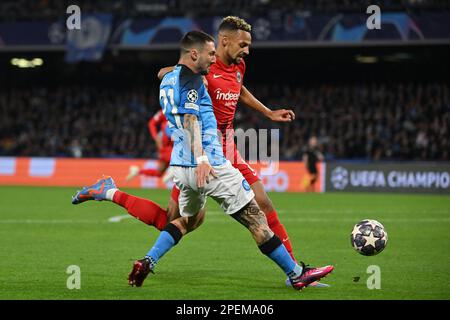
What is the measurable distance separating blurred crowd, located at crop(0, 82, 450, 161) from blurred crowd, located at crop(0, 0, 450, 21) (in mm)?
4406

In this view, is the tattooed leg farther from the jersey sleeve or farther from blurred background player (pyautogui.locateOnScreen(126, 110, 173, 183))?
blurred background player (pyautogui.locateOnScreen(126, 110, 173, 183))

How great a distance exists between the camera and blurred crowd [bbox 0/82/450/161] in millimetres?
28547

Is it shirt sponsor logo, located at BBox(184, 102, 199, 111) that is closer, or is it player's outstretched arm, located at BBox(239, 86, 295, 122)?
shirt sponsor logo, located at BBox(184, 102, 199, 111)

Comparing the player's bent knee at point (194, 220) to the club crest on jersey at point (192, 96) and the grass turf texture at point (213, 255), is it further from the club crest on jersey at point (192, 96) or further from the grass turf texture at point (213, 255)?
the club crest on jersey at point (192, 96)

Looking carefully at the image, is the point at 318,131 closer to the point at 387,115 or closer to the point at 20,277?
the point at 387,115

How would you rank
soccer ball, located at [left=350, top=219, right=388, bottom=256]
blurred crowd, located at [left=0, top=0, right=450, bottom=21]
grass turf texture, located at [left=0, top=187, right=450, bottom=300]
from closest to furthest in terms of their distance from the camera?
grass turf texture, located at [left=0, top=187, right=450, bottom=300] < soccer ball, located at [left=350, top=219, right=388, bottom=256] < blurred crowd, located at [left=0, top=0, right=450, bottom=21]

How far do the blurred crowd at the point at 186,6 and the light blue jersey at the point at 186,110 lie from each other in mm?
20367

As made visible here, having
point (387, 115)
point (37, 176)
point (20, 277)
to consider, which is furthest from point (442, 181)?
point (20, 277)

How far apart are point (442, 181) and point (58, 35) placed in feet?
46.6

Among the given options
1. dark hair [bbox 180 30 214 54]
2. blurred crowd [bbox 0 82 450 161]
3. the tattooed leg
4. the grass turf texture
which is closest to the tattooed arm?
the tattooed leg

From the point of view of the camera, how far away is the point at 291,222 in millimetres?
14656

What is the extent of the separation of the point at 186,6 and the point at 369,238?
21811 millimetres

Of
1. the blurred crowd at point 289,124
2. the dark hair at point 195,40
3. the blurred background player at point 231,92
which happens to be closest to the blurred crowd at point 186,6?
the blurred crowd at point 289,124

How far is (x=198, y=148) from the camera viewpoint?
683 cm
